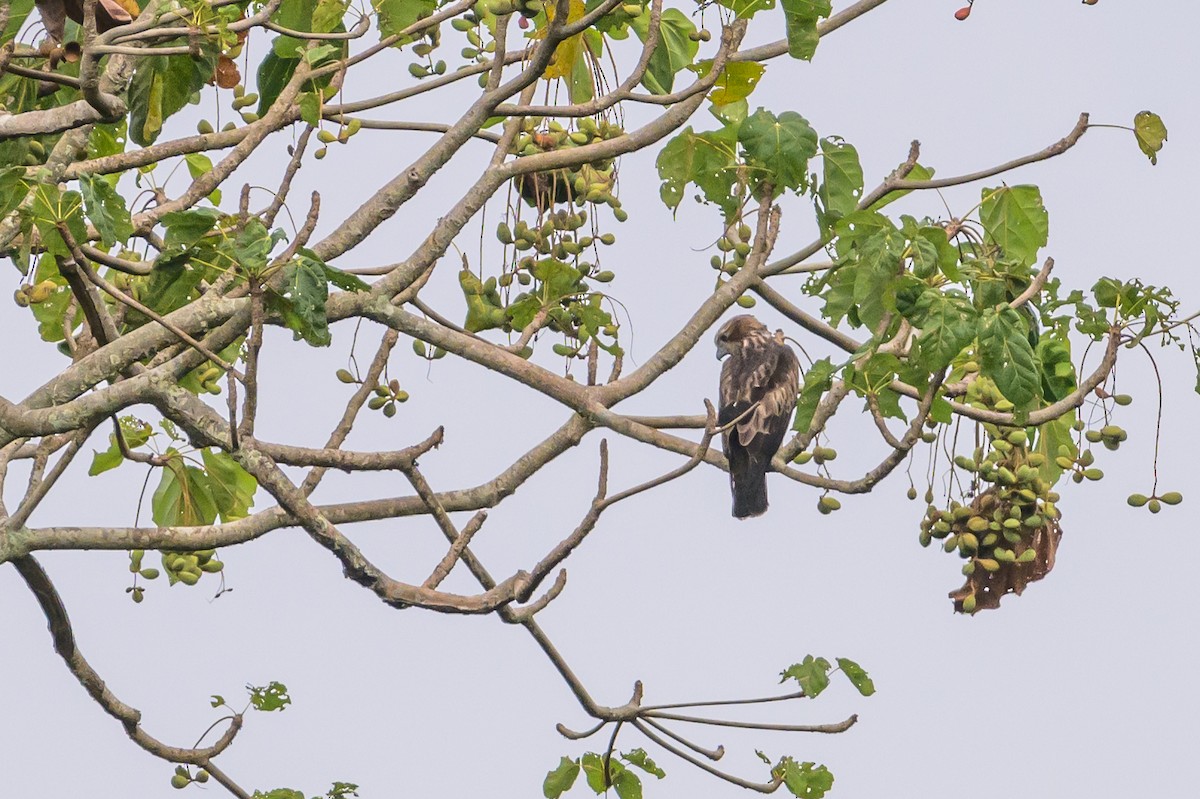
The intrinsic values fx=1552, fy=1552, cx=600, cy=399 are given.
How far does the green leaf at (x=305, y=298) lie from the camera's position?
3.94 metres

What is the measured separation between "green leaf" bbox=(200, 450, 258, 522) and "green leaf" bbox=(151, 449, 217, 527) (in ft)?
0.11

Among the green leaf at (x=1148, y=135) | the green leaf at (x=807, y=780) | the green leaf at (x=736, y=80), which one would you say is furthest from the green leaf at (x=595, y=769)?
the green leaf at (x=1148, y=135)

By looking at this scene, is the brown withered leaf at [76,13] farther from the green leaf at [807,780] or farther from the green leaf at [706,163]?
the green leaf at [807,780]

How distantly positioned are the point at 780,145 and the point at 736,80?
27 centimetres

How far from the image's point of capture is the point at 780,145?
5191 mm

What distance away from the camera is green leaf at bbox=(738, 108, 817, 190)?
5180 millimetres

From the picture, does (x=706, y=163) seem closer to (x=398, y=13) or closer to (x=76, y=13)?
(x=398, y=13)

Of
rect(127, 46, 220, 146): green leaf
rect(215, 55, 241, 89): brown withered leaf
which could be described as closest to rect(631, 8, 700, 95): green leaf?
rect(215, 55, 241, 89): brown withered leaf

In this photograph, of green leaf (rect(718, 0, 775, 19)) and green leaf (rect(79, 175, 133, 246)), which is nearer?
green leaf (rect(79, 175, 133, 246))

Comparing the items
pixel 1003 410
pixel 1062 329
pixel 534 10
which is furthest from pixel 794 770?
pixel 534 10

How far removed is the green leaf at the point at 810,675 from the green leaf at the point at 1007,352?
143 centimetres

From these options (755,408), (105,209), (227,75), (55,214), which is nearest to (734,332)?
(755,408)

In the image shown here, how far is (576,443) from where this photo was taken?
4.82 meters

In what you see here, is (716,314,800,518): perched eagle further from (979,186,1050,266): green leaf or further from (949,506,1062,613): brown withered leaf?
(979,186,1050,266): green leaf
